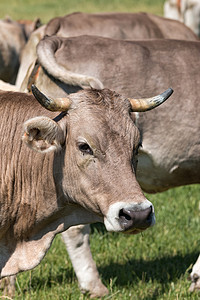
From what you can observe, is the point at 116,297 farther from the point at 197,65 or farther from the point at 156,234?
the point at 197,65

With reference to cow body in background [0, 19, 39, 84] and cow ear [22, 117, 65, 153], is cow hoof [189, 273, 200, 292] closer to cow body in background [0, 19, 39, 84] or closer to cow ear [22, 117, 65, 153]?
cow ear [22, 117, 65, 153]

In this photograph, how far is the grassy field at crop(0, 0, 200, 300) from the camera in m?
5.82

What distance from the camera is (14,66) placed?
1165 cm

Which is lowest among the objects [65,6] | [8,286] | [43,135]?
[65,6]

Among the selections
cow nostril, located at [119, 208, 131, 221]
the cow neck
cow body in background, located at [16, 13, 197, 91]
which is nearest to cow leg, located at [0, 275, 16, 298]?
the cow neck

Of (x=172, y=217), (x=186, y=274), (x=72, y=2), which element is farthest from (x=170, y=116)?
(x=72, y=2)


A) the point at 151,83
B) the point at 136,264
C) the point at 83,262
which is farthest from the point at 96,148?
the point at 136,264

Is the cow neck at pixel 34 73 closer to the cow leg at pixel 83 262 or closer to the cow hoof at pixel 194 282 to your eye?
the cow leg at pixel 83 262

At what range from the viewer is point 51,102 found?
4.54 meters

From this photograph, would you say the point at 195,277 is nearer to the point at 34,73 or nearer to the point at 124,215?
the point at 124,215

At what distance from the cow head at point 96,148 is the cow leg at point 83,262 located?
62.7 inches

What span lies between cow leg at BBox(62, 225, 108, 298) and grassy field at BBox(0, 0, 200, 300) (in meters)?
0.10

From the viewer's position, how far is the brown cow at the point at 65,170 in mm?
4398

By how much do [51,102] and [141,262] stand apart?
2666 millimetres
